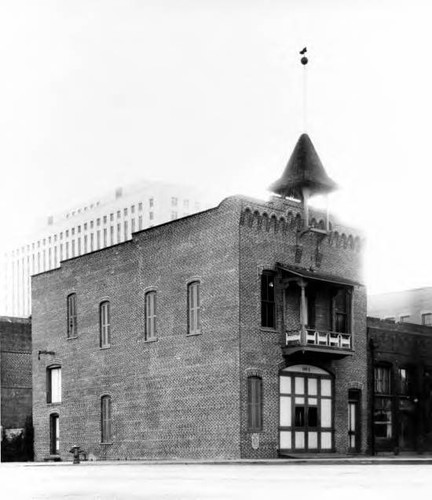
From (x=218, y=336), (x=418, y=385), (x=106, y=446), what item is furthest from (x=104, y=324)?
(x=418, y=385)

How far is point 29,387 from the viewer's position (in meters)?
52.8

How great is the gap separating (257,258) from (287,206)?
3.04m

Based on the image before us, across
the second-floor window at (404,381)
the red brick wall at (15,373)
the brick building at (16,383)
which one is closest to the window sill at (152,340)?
the brick building at (16,383)

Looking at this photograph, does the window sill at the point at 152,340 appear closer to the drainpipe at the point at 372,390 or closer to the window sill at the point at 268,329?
the window sill at the point at 268,329

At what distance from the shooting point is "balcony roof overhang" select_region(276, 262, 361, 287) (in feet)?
120

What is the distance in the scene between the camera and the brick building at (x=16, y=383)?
1955 inches

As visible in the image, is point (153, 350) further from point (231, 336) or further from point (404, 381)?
point (404, 381)

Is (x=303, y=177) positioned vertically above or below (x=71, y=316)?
above

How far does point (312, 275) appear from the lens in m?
37.0

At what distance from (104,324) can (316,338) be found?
12.1m

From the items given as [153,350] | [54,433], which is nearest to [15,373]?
[54,433]

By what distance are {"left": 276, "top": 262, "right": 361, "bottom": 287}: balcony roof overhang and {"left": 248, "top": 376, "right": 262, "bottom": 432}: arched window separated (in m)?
4.63

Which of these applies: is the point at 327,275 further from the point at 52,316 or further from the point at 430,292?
the point at 430,292

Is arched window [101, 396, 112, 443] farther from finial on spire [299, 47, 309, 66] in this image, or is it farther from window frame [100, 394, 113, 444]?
finial on spire [299, 47, 309, 66]
